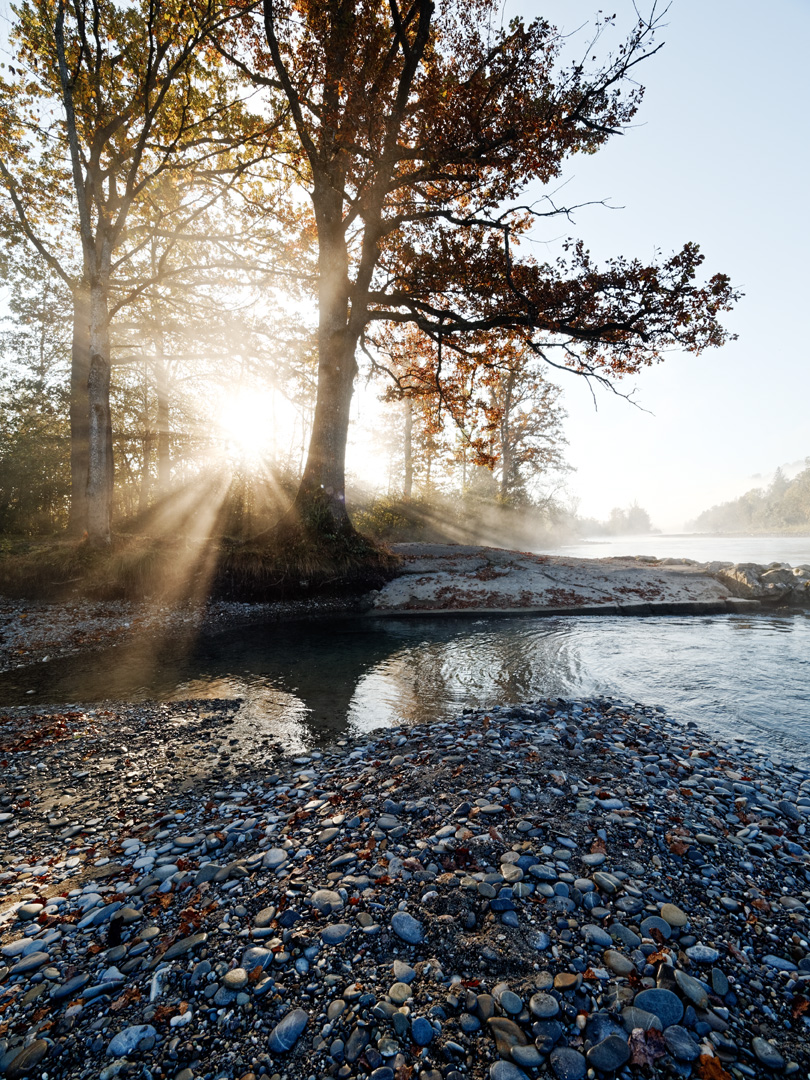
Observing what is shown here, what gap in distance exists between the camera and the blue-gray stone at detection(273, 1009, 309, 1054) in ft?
6.51

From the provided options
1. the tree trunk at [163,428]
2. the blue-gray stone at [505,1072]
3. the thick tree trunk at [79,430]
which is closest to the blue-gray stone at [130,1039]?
the blue-gray stone at [505,1072]

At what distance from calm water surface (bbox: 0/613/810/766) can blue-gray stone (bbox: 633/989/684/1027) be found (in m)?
3.95

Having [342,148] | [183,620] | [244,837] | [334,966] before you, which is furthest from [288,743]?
[342,148]

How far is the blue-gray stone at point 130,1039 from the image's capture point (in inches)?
78.1

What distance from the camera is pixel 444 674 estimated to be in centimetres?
818

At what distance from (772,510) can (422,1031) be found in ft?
452

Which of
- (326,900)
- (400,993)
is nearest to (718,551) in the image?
(326,900)

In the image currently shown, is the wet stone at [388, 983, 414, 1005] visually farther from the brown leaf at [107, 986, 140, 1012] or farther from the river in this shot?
the river

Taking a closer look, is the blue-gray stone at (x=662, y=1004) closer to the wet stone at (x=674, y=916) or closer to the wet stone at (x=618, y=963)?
the wet stone at (x=618, y=963)

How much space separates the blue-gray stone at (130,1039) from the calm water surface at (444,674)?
3406 millimetres

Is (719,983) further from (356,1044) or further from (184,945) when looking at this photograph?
(184,945)

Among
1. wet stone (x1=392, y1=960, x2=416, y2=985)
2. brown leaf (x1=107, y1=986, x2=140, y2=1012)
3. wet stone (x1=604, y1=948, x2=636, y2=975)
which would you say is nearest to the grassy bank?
brown leaf (x1=107, y1=986, x2=140, y2=1012)

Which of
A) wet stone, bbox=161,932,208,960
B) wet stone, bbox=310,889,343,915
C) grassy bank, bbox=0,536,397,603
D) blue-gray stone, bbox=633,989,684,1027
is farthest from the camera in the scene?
grassy bank, bbox=0,536,397,603

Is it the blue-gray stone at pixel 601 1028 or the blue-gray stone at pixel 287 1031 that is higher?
the blue-gray stone at pixel 601 1028
